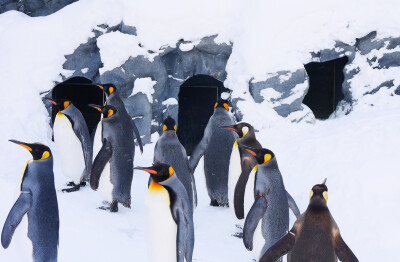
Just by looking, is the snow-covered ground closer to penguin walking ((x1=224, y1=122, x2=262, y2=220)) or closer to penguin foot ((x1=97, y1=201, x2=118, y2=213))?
penguin foot ((x1=97, y1=201, x2=118, y2=213))

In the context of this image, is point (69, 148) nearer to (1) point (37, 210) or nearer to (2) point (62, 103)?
(2) point (62, 103)

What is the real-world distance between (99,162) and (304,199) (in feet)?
5.89

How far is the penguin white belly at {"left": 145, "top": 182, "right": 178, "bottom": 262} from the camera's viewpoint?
311 cm

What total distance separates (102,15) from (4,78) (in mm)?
1422

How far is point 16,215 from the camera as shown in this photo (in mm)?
2994

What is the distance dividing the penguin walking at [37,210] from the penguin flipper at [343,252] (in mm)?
1571

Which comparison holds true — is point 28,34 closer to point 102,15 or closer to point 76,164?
point 102,15

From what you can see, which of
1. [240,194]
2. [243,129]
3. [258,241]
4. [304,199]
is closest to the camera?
[258,241]

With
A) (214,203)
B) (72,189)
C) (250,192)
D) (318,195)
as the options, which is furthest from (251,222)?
(72,189)

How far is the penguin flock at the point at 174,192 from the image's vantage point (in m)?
2.86

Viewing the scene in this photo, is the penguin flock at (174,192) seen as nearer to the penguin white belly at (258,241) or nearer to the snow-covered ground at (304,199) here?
the penguin white belly at (258,241)

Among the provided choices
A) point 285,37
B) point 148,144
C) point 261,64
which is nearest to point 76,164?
point 148,144

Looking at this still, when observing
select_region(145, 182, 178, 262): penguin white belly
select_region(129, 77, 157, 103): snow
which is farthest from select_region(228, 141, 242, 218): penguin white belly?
select_region(129, 77, 157, 103): snow

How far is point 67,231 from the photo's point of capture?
3879 mm
